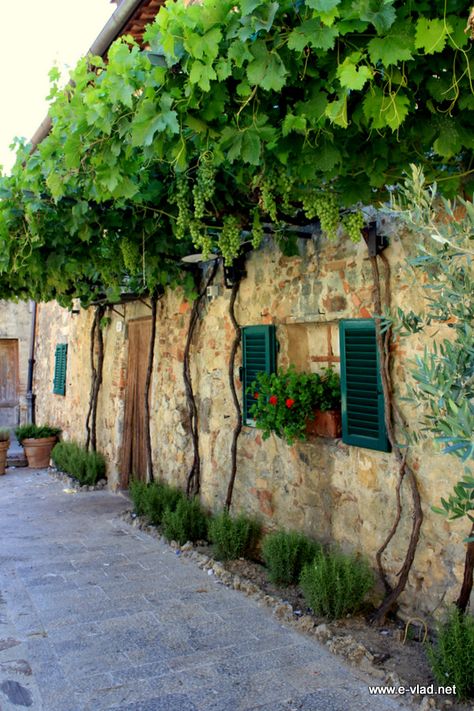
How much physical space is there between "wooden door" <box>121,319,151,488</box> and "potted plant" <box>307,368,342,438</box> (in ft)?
11.7

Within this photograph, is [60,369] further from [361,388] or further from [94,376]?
[361,388]

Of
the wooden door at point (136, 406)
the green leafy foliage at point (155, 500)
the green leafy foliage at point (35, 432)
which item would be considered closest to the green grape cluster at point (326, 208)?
the green leafy foliage at point (155, 500)

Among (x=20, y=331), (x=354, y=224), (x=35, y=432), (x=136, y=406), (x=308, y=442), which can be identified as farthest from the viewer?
(x=20, y=331)

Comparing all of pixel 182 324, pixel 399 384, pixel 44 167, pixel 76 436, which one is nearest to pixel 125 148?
pixel 44 167

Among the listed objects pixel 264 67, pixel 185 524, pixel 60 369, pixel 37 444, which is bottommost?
pixel 185 524

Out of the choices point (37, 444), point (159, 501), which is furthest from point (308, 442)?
point (37, 444)

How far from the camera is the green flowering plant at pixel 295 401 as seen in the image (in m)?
4.28

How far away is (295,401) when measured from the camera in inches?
169

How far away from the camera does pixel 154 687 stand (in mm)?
3180

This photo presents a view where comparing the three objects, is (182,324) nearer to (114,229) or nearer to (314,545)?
(114,229)

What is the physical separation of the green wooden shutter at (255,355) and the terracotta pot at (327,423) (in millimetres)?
696

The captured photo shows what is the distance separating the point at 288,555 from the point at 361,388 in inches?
49.6

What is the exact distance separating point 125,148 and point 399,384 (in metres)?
2.03

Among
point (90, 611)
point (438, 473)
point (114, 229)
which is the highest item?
point (114, 229)
